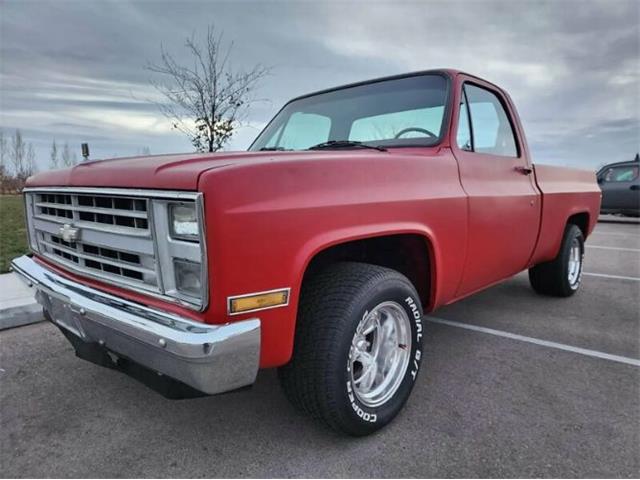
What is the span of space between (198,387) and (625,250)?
374 inches

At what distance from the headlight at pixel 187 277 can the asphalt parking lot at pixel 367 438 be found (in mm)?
867

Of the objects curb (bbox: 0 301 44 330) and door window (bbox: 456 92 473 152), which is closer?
door window (bbox: 456 92 473 152)

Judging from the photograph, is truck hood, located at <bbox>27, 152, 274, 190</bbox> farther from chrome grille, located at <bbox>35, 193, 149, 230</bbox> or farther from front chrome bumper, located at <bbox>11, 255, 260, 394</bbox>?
front chrome bumper, located at <bbox>11, 255, 260, 394</bbox>

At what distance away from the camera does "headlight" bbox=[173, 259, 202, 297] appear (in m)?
1.83

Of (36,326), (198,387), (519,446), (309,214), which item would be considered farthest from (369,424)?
(36,326)

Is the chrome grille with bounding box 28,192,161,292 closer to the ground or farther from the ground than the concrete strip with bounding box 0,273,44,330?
farther from the ground

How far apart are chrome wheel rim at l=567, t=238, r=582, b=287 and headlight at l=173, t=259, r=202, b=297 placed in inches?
180

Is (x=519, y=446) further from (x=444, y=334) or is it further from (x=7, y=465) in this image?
(x=7, y=465)

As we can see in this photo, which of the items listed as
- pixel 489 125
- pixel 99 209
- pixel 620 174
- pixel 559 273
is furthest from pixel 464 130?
pixel 620 174

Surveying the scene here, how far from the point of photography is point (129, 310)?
1958 millimetres

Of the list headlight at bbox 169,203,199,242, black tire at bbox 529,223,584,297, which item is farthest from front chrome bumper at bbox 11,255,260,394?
black tire at bbox 529,223,584,297

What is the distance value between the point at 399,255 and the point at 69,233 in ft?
6.09

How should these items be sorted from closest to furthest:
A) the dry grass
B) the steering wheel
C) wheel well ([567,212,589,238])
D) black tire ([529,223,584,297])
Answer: the steering wheel
black tire ([529,223,584,297])
wheel well ([567,212,589,238])
the dry grass

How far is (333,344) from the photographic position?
6.83 feet
